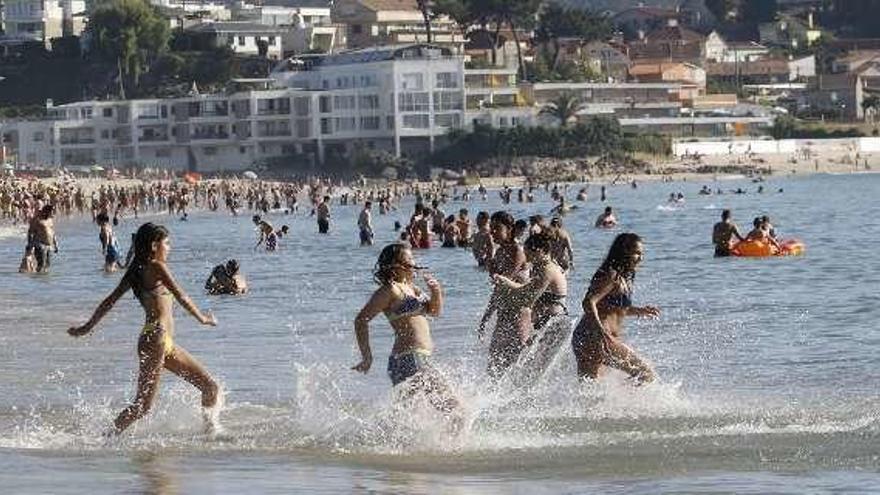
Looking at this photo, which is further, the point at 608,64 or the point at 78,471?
the point at 608,64

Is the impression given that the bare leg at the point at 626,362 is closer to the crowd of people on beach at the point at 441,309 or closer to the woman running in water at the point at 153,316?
the crowd of people on beach at the point at 441,309

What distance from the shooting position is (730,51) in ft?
622

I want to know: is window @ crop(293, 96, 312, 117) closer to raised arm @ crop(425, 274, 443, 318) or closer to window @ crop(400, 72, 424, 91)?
window @ crop(400, 72, 424, 91)

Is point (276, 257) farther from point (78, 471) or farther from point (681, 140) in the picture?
point (681, 140)

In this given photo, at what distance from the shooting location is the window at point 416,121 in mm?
132750

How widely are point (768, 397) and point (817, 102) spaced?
150m

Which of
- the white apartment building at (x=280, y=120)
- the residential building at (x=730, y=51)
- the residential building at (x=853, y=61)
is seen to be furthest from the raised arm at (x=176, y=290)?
the residential building at (x=730, y=51)

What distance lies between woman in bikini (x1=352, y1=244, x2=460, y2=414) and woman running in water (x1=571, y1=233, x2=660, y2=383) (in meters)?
1.92

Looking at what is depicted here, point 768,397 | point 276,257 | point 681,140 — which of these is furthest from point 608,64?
point 768,397

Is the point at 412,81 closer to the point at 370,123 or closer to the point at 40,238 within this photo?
the point at 370,123

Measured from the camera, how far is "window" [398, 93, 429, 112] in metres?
131

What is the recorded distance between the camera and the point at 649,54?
185 meters

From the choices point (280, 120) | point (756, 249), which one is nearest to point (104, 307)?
point (756, 249)

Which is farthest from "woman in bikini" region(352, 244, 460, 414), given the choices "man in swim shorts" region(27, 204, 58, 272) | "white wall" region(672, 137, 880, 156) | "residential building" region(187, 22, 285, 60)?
"residential building" region(187, 22, 285, 60)
